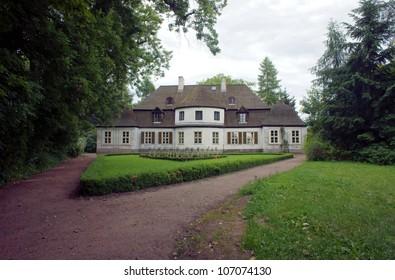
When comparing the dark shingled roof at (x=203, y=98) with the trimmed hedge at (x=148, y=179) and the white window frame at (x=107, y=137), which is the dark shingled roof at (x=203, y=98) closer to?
the white window frame at (x=107, y=137)

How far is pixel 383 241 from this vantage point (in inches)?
164

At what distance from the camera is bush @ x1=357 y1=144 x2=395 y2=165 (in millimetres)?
16128

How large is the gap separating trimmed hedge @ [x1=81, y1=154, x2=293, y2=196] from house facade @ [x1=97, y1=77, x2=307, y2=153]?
19.7m

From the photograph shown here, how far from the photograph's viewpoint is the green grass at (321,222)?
3932mm

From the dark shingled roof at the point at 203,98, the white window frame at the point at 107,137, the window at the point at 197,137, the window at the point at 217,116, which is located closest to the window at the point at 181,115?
the dark shingled roof at the point at 203,98

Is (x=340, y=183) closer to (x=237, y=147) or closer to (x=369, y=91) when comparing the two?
(x=369, y=91)

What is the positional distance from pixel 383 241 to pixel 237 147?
30.4m

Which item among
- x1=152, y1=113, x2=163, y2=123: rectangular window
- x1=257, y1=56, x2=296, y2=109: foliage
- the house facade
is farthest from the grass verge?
x1=257, y1=56, x2=296, y2=109: foliage

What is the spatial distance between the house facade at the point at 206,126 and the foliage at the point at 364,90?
12.8 metres

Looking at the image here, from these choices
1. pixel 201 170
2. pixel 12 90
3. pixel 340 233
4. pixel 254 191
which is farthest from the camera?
pixel 201 170

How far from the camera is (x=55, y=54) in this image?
7148mm

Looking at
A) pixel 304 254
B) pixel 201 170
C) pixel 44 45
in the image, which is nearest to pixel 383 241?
pixel 304 254

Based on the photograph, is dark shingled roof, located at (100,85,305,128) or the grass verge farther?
dark shingled roof, located at (100,85,305,128)

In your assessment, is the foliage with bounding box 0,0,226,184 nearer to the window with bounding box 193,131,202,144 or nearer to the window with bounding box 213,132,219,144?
the window with bounding box 193,131,202,144
